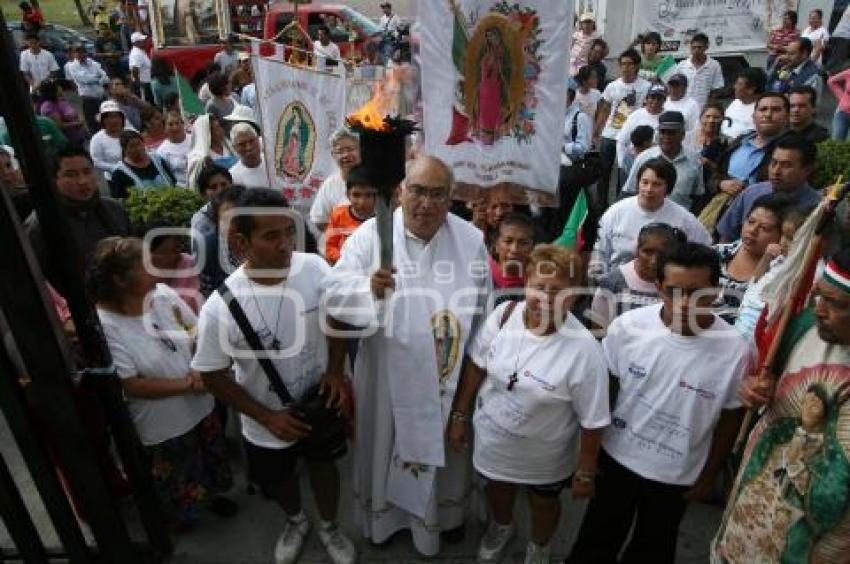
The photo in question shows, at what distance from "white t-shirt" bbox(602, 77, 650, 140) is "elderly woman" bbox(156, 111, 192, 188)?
4.62 metres

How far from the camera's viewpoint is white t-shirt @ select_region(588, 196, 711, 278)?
3954 mm

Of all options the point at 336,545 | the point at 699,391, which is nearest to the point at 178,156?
the point at 336,545

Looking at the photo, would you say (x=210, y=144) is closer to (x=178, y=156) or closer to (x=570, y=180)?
(x=178, y=156)

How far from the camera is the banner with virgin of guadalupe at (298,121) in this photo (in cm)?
478

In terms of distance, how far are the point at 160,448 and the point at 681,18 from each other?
11.6m

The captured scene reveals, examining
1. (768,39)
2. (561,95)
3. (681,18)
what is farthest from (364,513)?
(768,39)

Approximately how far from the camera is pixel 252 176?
5.17 m

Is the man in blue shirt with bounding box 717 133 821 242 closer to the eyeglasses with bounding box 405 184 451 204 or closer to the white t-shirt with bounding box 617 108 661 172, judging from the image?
the eyeglasses with bounding box 405 184 451 204

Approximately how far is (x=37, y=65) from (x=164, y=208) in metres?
10.2

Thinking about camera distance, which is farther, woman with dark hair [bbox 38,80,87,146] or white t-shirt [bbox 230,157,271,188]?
woman with dark hair [bbox 38,80,87,146]

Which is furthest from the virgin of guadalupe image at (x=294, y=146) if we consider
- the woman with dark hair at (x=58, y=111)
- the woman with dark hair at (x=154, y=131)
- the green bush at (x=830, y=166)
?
the woman with dark hair at (x=58, y=111)

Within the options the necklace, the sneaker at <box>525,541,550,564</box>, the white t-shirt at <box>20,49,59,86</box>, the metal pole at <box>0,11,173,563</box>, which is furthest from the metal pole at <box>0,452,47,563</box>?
the white t-shirt at <box>20,49,59,86</box>

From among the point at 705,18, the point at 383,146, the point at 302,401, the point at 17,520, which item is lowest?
the point at 17,520

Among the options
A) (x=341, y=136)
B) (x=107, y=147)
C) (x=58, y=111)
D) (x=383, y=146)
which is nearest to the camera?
(x=383, y=146)
